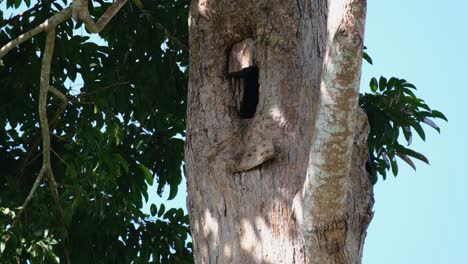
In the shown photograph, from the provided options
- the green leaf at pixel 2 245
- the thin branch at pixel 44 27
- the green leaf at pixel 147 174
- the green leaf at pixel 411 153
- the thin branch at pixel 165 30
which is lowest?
the green leaf at pixel 2 245

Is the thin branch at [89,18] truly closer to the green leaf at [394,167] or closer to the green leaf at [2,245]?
the green leaf at [2,245]

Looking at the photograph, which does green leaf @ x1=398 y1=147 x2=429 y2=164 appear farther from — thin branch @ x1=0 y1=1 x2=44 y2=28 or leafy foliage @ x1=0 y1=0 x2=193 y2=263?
thin branch @ x1=0 y1=1 x2=44 y2=28

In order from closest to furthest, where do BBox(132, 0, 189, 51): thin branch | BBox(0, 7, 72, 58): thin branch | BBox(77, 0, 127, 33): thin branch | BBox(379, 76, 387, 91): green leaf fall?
BBox(77, 0, 127, 33): thin branch, BBox(0, 7, 72, 58): thin branch, BBox(132, 0, 189, 51): thin branch, BBox(379, 76, 387, 91): green leaf

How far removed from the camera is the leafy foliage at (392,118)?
22.4ft

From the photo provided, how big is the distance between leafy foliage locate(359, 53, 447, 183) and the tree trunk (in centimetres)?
179

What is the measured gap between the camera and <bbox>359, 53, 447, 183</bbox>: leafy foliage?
6.83 metres

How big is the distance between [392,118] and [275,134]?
7.53ft

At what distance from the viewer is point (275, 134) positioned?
15.6ft

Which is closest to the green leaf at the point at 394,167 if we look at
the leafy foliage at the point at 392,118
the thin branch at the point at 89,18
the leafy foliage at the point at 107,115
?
the leafy foliage at the point at 392,118

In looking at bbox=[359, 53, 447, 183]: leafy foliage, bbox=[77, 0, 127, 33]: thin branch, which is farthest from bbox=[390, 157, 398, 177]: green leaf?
bbox=[77, 0, 127, 33]: thin branch

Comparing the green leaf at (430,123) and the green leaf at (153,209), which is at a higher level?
the green leaf at (430,123)

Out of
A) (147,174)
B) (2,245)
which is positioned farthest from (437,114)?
(2,245)

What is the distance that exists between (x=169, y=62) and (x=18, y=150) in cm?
130

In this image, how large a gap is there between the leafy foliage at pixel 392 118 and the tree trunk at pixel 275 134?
70.4 inches
